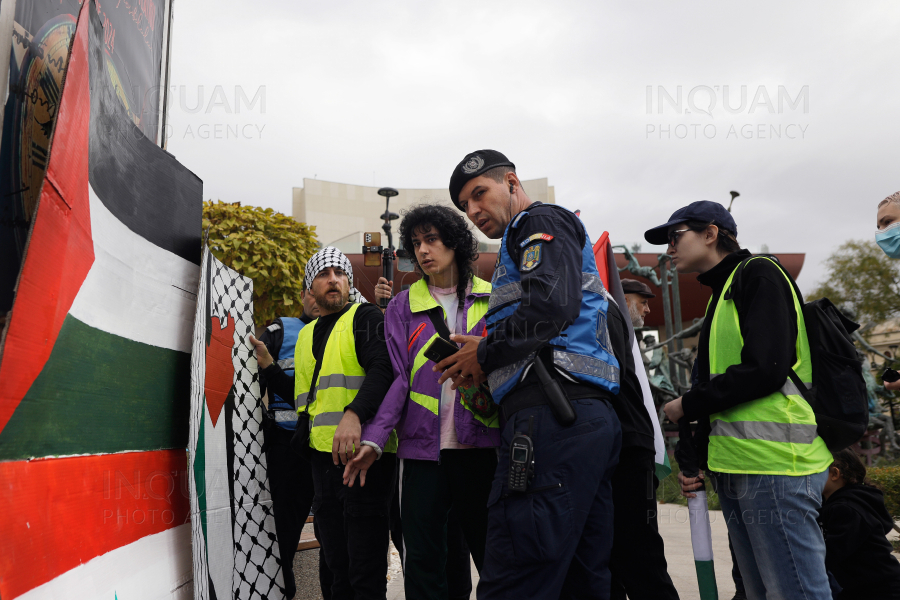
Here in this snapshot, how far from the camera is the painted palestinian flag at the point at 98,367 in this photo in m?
1.27

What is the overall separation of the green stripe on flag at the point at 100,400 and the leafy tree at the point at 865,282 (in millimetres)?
23508

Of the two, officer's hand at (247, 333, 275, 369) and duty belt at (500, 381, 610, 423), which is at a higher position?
officer's hand at (247, 333, 275, 369)

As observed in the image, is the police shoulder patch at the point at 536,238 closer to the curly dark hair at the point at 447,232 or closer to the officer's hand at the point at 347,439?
the curly dark hair at the point at 447,232

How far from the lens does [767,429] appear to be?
6.49 feet

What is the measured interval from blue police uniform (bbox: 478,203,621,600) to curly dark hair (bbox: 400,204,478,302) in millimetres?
760

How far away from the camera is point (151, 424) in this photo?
1971mm

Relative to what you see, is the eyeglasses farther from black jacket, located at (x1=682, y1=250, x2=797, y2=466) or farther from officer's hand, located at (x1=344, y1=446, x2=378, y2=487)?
officer's hand, located at (x1=344, y1=446, x2=378, y2=487)

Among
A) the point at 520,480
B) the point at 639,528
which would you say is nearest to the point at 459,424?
the point at 520,480

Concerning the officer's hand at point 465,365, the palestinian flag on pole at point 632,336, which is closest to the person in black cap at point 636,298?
the palestinian flag on pole at point 632,336

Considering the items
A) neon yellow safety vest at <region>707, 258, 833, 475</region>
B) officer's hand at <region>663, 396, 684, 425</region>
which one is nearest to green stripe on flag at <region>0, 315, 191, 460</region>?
officer's hand at <region>663, 396, 684, 425</region>

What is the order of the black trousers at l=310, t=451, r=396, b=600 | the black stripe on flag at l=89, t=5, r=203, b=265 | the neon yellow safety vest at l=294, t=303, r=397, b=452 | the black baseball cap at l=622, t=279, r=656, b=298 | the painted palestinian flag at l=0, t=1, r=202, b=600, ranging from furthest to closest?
the black baseball cap at l=622, t=279, r=656, b=298, the neon yellow safety vest at l=294, t=303, r=397, b=452, the black trousers at l=310, t=451, r=396, b=600, the black stripe on flag at l=89, t=5, r=203, b=265, the painted palestinian flag at l=0, t=1, r=202, b=600

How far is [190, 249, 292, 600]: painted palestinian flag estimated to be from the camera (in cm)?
216

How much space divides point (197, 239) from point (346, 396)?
2.89 feet

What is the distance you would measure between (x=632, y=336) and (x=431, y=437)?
42.5 inches
